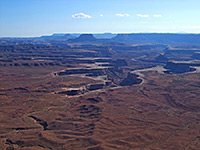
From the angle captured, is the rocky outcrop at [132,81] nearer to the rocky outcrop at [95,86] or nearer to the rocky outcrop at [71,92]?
the rocky outcrop at [95,86]

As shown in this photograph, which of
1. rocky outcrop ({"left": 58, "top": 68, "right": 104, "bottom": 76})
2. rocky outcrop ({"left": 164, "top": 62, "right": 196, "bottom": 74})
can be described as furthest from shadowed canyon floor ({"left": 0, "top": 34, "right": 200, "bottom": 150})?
rocky outcrop ({"left": 164, "top": 62, "right": 196, "bottom": 74})

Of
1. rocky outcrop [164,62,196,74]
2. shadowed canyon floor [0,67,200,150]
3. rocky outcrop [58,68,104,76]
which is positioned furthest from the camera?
rocky outcrop [164,62,196,74]

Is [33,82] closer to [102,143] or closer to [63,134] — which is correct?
[63,134]

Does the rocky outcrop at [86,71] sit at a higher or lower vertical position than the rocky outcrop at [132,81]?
higher

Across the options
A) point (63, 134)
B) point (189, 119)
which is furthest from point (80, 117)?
point (189, 119)

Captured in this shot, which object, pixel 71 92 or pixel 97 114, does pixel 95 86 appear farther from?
pixel 97 114

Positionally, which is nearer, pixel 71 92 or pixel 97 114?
pixel 97 114

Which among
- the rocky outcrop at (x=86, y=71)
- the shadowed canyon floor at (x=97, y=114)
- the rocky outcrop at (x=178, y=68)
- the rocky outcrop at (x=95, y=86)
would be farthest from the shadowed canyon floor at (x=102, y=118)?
the rocky outcrop at (x=178, y=68)

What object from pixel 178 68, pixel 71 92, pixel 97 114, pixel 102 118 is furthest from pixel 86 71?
pixel 102 118

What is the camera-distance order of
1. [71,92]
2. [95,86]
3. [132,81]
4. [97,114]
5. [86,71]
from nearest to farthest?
[97,114]
[71,92]
[95,86]
[132,81]
[86,71]

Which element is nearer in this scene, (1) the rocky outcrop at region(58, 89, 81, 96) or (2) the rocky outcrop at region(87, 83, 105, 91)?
(1) the rocky outcrop at region(58, 89, 81, 96)

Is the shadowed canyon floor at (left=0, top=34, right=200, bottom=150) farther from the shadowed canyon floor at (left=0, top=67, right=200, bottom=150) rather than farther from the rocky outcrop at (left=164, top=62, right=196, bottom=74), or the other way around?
the rocky outcrop at (left=164, top=62, right=196, bottom=74)
